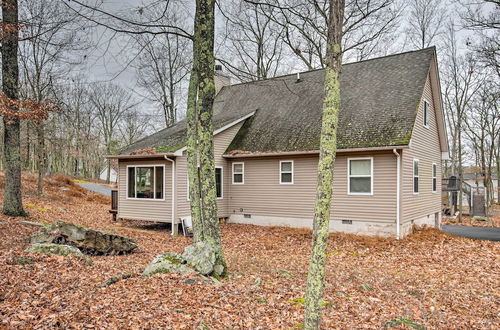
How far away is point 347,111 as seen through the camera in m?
14.2

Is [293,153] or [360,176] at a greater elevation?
[293,153]

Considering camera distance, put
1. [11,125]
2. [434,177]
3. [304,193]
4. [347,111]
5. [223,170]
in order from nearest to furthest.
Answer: [11,125] → [304,193] → [347,111] → [223,170] → [434,177]

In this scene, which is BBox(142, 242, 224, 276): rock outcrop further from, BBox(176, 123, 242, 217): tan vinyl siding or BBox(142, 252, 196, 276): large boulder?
BBox(176, 123, 242, 217): tan vinyl siding

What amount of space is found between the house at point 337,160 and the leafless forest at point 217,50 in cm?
255

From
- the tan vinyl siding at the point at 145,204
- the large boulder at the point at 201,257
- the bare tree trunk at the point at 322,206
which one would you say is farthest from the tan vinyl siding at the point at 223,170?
the bare tree trunk at the point at 322,206

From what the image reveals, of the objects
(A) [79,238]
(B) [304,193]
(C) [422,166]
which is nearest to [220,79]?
(B) [304,193]

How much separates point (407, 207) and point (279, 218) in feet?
16.2

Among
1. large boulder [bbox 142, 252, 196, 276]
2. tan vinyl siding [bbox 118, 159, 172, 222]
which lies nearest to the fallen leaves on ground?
large boulder [bbox 142, 252, 196, 276]

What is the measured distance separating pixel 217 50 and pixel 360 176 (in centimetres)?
699

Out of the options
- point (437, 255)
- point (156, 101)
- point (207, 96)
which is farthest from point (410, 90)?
point (156, 101)

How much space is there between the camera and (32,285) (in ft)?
17.9

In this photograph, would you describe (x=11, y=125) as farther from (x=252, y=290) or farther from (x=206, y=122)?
(x=252, y=290)

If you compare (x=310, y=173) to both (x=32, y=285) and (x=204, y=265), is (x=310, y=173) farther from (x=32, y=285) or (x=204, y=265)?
(x=32, y=285)

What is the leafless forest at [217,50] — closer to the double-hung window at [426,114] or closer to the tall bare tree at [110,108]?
the tall bare tree at [110,108]
